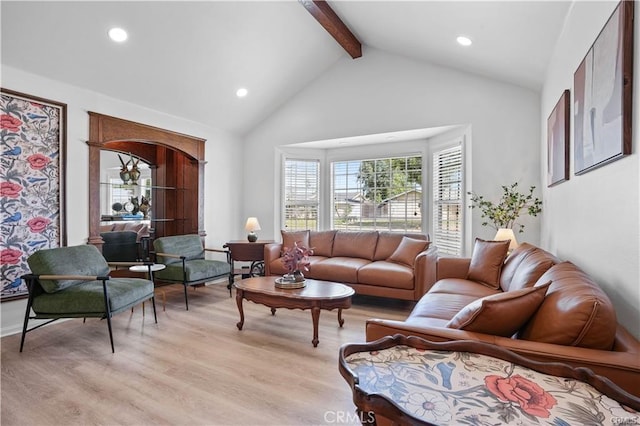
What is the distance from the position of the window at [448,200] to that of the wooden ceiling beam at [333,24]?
1952 millimetres

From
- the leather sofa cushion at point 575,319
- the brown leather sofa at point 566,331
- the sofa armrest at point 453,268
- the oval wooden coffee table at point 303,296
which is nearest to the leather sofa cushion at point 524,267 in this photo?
the brown leather sofa at point 566,331

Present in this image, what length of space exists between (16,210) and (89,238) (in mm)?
732

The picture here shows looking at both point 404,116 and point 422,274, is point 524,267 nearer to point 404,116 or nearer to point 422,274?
point 422,274

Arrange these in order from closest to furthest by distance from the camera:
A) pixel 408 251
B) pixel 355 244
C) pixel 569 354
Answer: pixel 569 354
pixel 408 251
pixel 355 244

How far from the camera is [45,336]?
3.11 metres

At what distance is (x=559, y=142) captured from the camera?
267 centimetres

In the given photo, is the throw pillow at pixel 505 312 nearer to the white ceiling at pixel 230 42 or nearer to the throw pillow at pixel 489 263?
the throw pillow at pixel 489 263

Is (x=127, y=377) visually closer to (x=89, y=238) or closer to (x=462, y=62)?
(x=89, y=238)

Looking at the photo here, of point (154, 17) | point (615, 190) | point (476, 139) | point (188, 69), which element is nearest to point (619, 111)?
point (615, 190)

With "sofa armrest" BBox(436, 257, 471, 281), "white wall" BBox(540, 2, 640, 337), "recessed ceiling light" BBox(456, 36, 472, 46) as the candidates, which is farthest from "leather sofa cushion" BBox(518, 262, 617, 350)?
"recessed ceiling light" BBox(456, 36, 472, 46)

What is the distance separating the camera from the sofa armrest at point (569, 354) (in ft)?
3.81

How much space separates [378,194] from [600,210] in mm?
3739

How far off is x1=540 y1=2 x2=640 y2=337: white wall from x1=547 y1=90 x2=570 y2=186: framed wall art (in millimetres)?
80

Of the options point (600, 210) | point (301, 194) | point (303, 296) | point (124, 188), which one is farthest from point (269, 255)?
point (600, 210)
